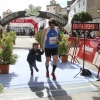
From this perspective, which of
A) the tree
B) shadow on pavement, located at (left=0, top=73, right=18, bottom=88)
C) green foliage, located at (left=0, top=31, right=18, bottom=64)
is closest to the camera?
shadow on pavement, located at (left=0, top=73, right=18, bottom=88)

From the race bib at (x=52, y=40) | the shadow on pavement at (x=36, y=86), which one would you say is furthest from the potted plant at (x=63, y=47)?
the shadow on pavement at (x=36, y=86)

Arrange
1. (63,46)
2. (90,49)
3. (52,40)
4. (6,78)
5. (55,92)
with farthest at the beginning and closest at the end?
(63,46) < (90,49) < (6,78) < (52,40) < (55,92)

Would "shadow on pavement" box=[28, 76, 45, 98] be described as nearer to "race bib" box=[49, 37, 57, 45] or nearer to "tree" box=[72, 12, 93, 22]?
"race bib" box=[49, 37, 57, 45]

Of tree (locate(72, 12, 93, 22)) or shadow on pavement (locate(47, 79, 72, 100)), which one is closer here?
shadow on pavement (locate(47, 79, 72, 100))

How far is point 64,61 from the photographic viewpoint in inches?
387

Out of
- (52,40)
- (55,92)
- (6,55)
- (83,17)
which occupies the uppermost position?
(83,17)

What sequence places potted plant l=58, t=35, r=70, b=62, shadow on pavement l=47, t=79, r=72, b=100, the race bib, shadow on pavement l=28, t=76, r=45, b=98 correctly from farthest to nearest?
1. potted plant l=58, t=35, r=70, b=62
2. the race bib
3. shadow on pavement l=28, t=76, r=45, b=98
4. shadow on pavement l=47, t=79, r=72, b=100

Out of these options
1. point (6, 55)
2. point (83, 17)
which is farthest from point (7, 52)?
point (83, 17)

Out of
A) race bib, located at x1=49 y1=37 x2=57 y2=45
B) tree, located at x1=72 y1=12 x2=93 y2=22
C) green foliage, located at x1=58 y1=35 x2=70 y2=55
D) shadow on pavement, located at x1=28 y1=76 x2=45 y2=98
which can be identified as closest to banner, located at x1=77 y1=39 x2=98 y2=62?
race bib, located at x1=49 y1=37 x2=57 y2=45

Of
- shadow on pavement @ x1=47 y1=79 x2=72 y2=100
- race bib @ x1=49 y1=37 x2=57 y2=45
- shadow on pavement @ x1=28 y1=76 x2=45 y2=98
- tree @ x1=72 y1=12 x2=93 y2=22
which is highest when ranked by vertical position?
tree @ x1=72 y1=12 x2=93 y2=22

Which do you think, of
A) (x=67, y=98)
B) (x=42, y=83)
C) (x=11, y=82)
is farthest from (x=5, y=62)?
(x=67, y=98)

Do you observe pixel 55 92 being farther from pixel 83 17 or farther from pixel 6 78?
pixel 83 17

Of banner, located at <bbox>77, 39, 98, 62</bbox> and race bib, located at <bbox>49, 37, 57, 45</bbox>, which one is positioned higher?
race bib, located at <bbox>49, 37, 57, 45</bbox>

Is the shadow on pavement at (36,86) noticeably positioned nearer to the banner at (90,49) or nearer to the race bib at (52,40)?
the race bib at (52,40)
